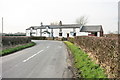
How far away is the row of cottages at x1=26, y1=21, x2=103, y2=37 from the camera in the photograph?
75125mm

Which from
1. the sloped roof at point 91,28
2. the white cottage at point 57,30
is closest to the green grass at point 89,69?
the sloped roof at point 91,28

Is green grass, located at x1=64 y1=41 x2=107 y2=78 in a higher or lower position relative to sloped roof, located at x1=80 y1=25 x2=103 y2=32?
lower

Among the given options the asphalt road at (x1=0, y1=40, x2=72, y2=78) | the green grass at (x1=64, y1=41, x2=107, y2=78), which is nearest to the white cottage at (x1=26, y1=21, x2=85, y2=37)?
the asphalt road at (x1=0, y1=40, x2=72, y2=78)

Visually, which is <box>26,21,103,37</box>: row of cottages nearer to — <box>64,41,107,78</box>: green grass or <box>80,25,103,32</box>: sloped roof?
<box>80,25,103,32</box>: sloped roof

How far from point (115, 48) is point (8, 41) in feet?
74.2

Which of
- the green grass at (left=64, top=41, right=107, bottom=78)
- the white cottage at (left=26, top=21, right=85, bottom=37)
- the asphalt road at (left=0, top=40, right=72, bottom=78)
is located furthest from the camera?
the white cottage at (left=26, top=21, right=85, bottom=37)

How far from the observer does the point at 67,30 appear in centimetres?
8225

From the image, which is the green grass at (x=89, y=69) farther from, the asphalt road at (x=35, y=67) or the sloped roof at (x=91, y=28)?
the sloped roof at (x=91, y=28)

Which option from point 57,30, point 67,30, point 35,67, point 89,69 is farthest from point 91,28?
point 89,69

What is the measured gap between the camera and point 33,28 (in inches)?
3743

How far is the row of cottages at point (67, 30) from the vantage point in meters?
75.1

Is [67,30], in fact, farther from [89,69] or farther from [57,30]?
[89,69]

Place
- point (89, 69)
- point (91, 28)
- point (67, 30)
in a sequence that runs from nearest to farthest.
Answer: point (89, 69), point (91, 28), point (67, 30)

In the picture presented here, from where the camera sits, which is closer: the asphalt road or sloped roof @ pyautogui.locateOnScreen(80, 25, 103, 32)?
the asphalt road
